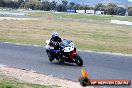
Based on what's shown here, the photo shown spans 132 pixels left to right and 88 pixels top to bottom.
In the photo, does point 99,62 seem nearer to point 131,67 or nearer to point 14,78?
point 131,67

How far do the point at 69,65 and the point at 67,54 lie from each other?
0.54 metres

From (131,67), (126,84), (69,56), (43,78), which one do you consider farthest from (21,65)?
(126,84)

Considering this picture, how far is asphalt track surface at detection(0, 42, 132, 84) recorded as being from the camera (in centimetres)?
1504

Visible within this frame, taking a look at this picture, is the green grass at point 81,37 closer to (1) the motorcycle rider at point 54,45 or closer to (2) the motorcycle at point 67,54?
(1) the motorcycle rider at point 54,45

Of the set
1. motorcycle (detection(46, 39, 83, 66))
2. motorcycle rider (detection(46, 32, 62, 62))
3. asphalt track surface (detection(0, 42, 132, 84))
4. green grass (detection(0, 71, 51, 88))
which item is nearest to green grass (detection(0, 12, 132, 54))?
asphalt track surface (detection(0, 42, 132, 84))

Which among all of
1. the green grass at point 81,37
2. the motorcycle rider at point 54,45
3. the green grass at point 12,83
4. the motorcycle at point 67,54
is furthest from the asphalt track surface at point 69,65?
the green grass at point 81,37

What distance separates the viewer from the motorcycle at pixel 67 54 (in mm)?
17234

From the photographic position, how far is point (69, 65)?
1759cm

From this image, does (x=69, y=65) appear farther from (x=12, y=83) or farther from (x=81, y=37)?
(x=81, y=37)

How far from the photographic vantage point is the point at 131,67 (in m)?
17.3

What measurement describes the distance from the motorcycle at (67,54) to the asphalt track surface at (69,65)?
0.26 meters

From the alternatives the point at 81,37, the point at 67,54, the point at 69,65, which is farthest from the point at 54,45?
the point at 81,37

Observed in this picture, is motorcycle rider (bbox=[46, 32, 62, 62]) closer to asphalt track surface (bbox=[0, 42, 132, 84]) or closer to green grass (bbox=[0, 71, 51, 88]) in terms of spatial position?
asphalt track surface (bbox=[0, 42, 132, 84])

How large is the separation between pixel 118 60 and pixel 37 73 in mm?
5979
